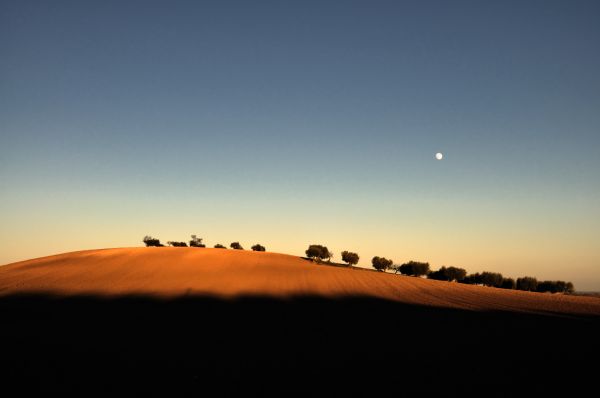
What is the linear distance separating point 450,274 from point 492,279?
369 inches

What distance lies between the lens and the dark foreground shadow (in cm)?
1359

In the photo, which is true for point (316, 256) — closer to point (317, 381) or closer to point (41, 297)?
point (41, 297)

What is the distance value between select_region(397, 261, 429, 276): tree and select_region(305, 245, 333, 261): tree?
61.1 feet

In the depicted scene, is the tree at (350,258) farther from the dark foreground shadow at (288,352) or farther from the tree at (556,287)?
the dark foreground shadow at (288,352)

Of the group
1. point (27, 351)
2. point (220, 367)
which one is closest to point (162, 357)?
point (220, 367)

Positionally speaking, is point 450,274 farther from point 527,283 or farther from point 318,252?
point 318,252

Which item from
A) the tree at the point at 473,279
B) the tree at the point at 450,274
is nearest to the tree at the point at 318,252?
the tree at the point at 450,274

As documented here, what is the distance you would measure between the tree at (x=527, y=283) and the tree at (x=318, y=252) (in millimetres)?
43424

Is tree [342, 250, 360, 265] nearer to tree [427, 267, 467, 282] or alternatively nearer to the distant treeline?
the distant treeline

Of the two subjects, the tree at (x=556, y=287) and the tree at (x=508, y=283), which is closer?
the tree at (x=556, y=287)

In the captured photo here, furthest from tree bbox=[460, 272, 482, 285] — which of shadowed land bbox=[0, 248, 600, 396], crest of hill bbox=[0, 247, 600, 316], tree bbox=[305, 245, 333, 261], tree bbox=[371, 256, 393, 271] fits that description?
shadowed land bbox=[0, 248, 600, 396]

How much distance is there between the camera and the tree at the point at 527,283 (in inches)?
3688

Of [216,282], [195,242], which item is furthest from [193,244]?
[216,282]

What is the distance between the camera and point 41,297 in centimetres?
3659
